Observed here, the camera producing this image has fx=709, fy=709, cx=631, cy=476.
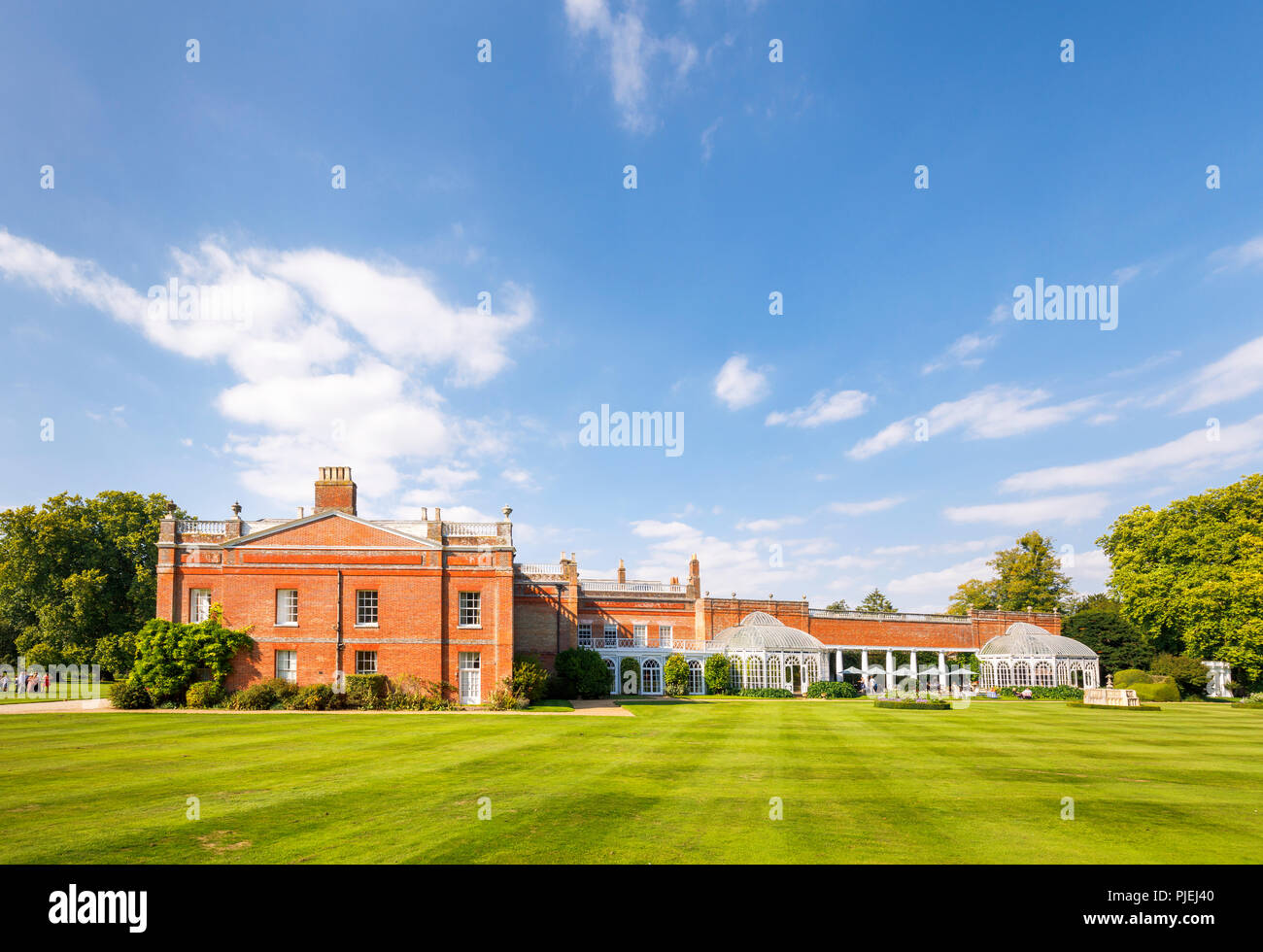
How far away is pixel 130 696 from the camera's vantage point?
27.6 meters

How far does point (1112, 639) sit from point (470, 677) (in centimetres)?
4320

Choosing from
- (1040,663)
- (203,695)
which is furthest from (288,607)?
(1040,663)

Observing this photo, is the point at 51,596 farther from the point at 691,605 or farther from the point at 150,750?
the point at 691,605

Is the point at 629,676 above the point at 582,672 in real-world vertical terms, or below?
below

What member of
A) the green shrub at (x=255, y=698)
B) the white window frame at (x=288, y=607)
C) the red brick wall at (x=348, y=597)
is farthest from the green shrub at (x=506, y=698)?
the white window frame at (x=288, y=607)

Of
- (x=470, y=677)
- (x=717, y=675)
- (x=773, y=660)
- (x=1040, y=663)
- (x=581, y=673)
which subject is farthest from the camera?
(x=1040, y=663)

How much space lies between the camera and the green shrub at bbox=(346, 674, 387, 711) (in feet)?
95.0

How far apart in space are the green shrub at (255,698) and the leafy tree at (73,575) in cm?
1894

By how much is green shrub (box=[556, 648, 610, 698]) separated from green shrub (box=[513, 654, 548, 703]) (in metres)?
5.16

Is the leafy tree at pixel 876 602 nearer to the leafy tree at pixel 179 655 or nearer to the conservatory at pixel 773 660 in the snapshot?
the conservatory at pixel 773 660

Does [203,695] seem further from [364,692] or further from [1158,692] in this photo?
[1158,692]

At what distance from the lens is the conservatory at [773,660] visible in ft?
139

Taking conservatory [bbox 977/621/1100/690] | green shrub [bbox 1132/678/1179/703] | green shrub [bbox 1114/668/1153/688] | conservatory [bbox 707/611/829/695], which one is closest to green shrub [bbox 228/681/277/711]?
conservatory [bbox 707/611/829/695]
